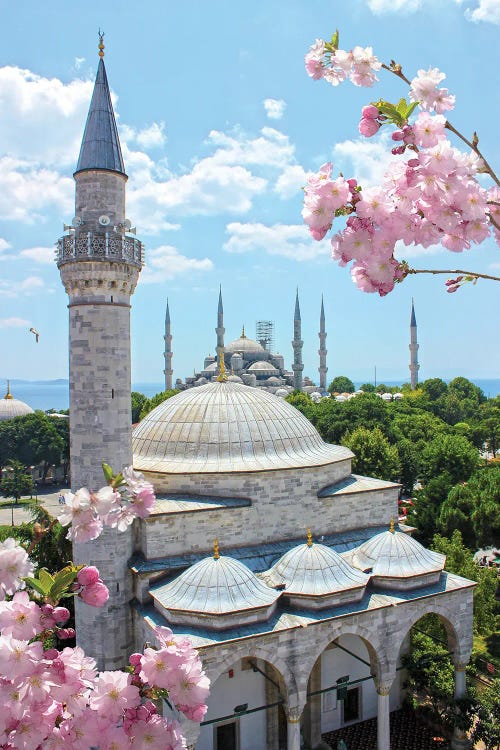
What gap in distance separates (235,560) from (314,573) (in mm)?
2009

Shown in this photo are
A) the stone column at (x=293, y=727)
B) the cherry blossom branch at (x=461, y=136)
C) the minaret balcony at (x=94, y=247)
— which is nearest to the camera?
the cherry blossom branch at (x=461, y=136)

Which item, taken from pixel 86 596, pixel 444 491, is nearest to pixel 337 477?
pixel 444 491

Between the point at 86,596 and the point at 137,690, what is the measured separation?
0.74 metres

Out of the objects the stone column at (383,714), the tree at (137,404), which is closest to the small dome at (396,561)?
the stone column at (383,714)

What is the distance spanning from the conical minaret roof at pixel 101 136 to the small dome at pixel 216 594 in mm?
10599

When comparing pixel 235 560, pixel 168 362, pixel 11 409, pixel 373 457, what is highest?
pixel 168 362

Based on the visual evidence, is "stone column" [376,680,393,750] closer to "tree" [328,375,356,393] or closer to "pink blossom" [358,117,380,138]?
"pink blossom" [358,117,380,138]

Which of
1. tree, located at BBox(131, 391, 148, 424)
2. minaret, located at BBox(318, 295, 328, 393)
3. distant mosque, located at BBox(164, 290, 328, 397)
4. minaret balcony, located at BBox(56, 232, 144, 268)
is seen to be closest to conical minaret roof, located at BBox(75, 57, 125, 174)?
minaret balcony, located at BBox(56, 232, 144, 268)

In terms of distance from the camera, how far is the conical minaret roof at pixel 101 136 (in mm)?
14781

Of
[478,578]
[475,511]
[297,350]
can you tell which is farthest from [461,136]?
[297,350]

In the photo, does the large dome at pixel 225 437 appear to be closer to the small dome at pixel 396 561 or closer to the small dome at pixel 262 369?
the small dome at pixel 396 561

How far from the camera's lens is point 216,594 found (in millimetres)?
12688

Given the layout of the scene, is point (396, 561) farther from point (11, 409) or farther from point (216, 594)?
point (11, 409)

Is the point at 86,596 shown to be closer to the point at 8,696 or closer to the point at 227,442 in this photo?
the point at 8,696
